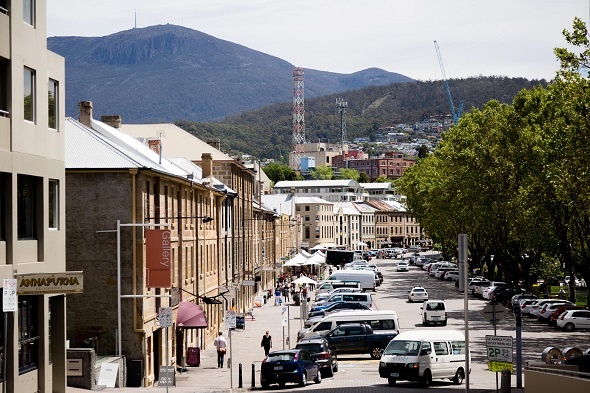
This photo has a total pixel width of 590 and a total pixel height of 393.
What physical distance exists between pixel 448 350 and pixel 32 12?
17431 mm

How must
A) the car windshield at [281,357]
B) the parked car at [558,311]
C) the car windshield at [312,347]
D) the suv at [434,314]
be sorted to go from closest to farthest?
the car windshield at [281,357] → the car windshield at [312,347] → the parked car at [558,311] → the suv at [434,314]

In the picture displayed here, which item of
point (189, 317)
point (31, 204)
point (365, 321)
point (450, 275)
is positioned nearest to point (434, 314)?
point (365, 321)

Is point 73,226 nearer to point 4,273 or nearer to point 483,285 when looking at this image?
point 4,273

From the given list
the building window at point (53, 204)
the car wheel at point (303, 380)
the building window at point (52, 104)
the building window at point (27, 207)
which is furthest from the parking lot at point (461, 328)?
A: the building window at point (52, 104)

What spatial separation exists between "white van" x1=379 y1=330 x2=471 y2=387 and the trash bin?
11753 mm

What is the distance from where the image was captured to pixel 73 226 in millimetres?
37906

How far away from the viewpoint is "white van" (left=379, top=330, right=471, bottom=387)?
3462 centimetres

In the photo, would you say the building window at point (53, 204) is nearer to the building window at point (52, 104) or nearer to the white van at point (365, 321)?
the building window at point (52, 104)

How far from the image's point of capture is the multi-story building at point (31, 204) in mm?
24609

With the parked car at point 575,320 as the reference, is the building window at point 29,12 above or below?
above

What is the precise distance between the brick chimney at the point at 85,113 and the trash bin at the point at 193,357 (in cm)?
1061

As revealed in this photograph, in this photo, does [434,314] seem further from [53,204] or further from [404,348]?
[53,204]

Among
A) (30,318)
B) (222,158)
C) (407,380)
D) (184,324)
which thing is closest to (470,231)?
(222,158)

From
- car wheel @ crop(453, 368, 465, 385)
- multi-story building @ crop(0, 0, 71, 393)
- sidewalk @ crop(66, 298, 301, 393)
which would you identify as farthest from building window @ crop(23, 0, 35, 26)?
car wheel @ crop(453, 368, 465, 385)
